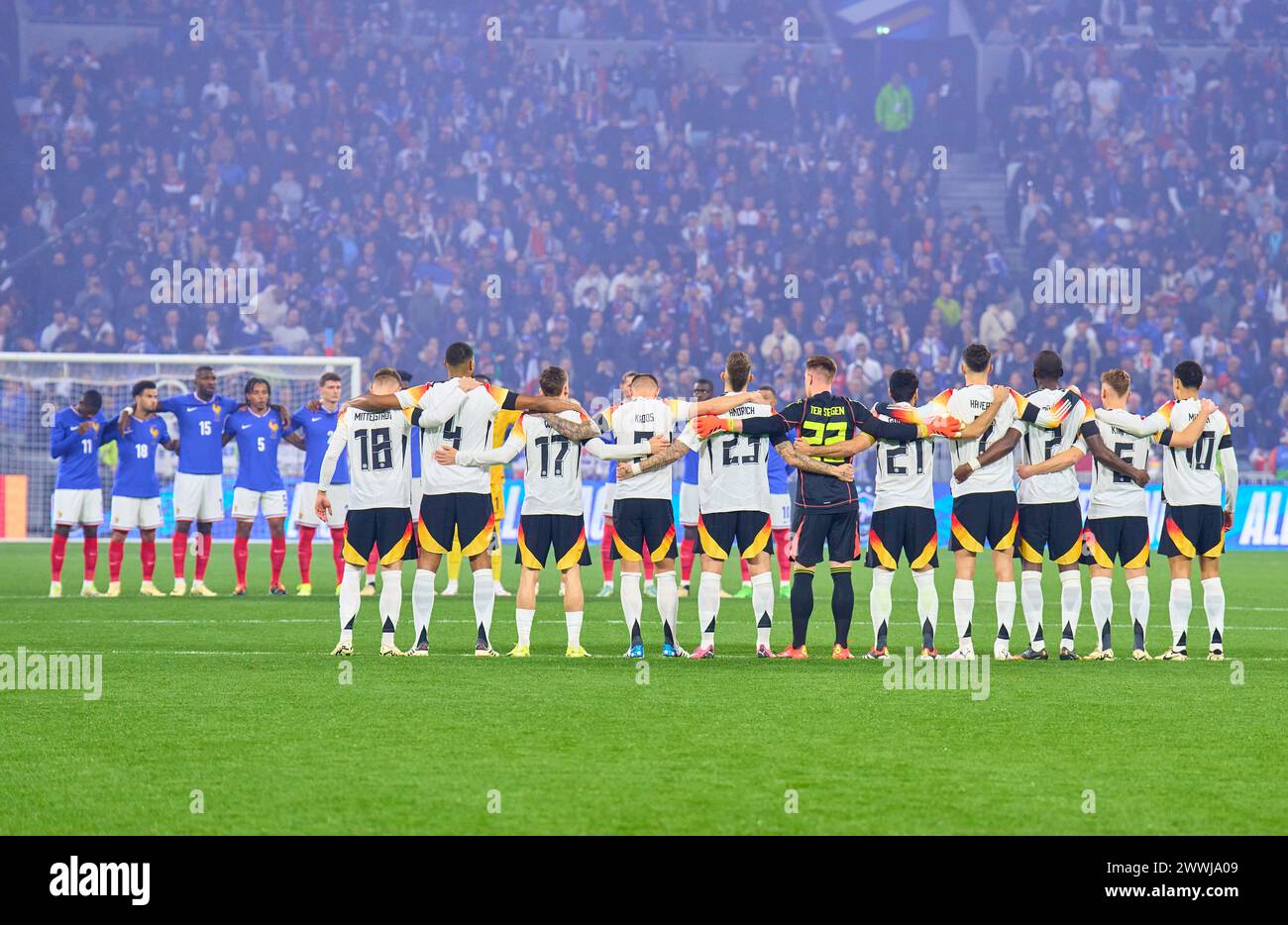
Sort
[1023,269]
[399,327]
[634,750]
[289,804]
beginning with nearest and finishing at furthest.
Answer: [289,804]
[634,750]
[399,327]
[1023,269]

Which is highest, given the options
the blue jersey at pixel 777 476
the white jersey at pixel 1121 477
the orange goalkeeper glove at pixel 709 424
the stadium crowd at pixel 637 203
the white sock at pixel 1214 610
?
the stadium crowd at pixel 637 203

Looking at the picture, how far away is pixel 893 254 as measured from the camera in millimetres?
32719

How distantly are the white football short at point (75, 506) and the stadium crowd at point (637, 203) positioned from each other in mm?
12519

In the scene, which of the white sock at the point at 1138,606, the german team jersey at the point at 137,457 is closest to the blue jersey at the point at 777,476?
the white sock at the point at 1138,606

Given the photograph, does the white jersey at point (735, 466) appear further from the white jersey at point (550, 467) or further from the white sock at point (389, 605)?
the white sock at point (389, 605)

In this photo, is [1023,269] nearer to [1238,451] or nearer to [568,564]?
[1238,451]

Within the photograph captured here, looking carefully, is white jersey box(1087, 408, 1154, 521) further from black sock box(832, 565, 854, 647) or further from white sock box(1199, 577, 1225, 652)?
black sock box(832, 565, 854, 647)

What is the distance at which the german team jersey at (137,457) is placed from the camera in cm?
1734

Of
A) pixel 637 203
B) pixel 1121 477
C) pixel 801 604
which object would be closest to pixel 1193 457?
pixel 1121 477

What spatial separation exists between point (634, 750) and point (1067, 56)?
1236 inches

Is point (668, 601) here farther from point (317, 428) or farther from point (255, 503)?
point (255, 503)

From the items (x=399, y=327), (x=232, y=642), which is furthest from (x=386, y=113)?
(x=232, y=642)

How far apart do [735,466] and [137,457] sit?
8675 millimetres

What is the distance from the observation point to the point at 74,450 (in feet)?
56.7
